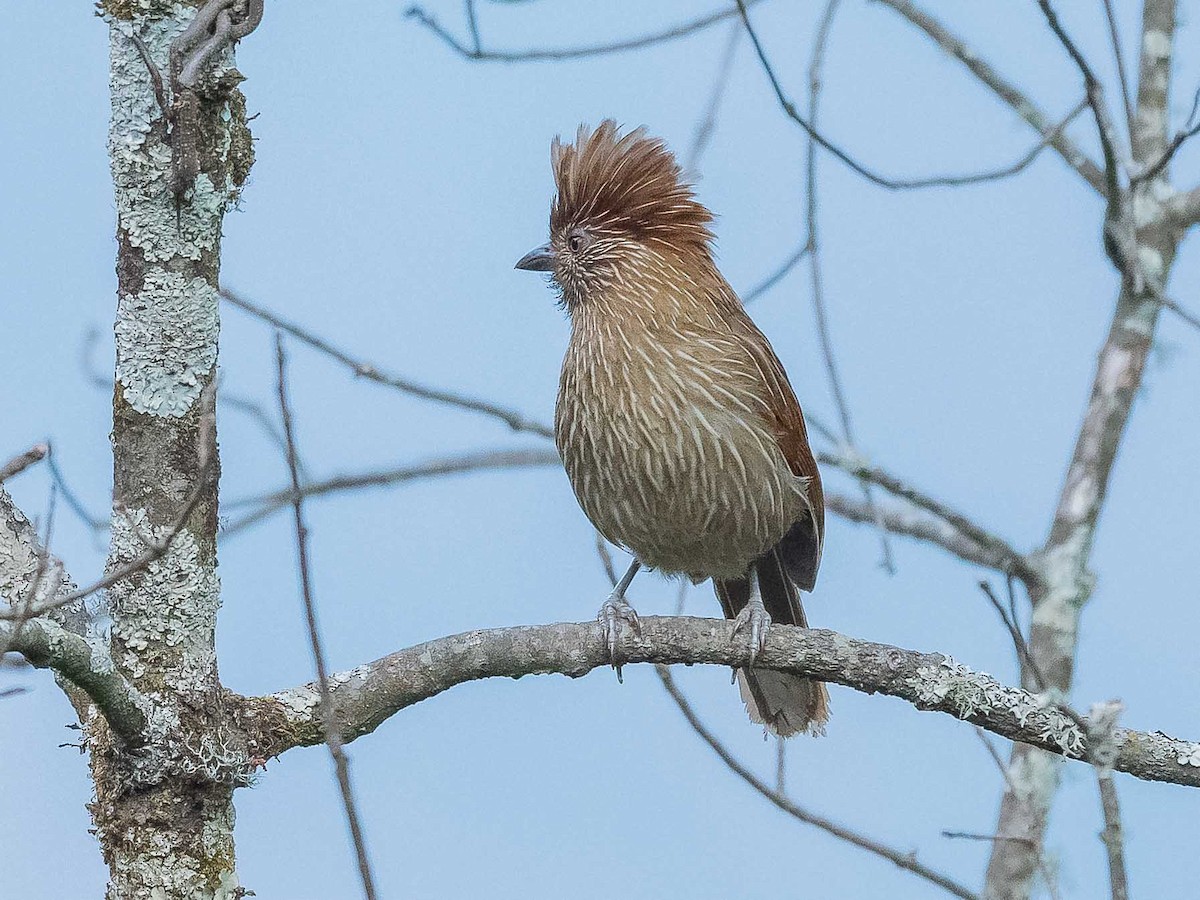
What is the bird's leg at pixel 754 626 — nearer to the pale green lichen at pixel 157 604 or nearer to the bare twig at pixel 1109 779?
the bare twig at pixel 1109 779

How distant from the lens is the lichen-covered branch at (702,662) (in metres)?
3.27

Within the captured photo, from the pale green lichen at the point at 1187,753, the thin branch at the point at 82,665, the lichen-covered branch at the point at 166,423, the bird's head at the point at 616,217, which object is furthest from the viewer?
the bird's head at the point at 616,217

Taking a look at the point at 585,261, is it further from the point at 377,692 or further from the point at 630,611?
the point at 377,692

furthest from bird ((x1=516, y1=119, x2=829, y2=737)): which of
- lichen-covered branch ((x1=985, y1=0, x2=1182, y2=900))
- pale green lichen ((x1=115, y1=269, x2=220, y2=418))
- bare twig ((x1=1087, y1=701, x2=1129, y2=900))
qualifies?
pale green lichen ((x1=115, y1=269, x2=220, y2=418))

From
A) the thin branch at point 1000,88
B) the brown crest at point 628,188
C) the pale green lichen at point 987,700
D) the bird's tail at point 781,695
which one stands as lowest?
the pale green lichen at point 987,700

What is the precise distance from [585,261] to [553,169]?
36cm

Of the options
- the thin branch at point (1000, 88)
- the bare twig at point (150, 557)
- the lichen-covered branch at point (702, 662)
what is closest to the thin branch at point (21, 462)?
the bare twig at point (150, 557)

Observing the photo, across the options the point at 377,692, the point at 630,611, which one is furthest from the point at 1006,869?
the point at 377,692

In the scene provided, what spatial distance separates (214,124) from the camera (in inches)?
121

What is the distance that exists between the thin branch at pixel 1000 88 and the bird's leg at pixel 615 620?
281 centimetres

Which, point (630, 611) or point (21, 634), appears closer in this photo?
point (21, 634)

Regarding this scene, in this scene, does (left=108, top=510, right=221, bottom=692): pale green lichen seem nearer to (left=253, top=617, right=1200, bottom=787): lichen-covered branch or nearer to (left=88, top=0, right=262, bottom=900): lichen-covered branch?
(left=88, top=0, right=262, bottom=900): lichen-covered branch

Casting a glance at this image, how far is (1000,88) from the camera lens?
595 cm

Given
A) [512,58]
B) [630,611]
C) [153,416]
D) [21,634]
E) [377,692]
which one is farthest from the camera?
[512,58]
